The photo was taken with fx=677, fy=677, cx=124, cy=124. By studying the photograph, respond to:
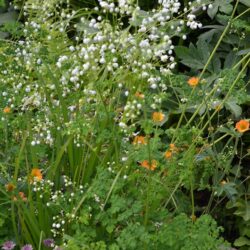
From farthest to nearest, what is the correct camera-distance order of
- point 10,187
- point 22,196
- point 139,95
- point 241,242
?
point 241,242
point 22,196
point 10,187
point 139,95

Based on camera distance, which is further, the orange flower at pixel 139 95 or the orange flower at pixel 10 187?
the orange flower at pixel 10 187

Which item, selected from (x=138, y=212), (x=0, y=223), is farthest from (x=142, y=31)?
(x=0, y=223)

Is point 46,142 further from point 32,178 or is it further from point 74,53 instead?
point 74,53

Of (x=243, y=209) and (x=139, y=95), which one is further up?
(x=139, y=95)

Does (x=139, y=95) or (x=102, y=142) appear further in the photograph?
(x=102, y=142)

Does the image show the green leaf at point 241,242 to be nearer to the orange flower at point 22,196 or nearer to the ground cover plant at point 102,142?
the ground cover plant at point 102,142

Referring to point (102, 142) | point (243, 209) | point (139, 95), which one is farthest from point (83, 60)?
point (243, 209)

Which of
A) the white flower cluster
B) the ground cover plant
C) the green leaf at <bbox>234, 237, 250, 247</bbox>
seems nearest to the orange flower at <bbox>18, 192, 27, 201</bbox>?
the ground cover plant

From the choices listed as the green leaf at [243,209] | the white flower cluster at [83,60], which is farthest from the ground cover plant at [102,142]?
the green leaf at [243,209]

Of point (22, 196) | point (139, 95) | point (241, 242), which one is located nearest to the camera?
point (139, 95)

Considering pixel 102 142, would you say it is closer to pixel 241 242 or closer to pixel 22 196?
pixel 22 196

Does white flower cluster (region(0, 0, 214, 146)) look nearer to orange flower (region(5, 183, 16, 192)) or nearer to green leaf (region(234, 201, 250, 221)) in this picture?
orange flower (region(5, 183, 16, 192))

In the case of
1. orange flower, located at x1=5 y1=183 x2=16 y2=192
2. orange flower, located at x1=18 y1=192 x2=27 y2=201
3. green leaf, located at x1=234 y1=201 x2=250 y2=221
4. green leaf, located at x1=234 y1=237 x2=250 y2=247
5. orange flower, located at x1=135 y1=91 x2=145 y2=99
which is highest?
orange flower, located at x1=135 y1=91 x2=145 y2=99

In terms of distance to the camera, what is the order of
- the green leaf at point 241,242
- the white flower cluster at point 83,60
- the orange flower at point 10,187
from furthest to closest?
1. the green leaf at point 241,242
2. the orange flower at point 10,187
3. the white flower cluster at point 83,60
